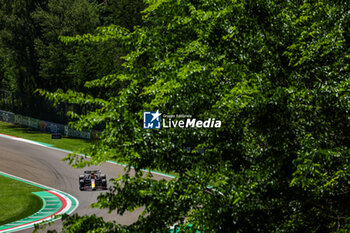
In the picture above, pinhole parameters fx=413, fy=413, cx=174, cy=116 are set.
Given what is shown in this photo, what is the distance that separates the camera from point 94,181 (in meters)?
27.5

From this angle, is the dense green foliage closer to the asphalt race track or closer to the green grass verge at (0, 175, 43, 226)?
the asphalt race track

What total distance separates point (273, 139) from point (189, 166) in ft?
6.04

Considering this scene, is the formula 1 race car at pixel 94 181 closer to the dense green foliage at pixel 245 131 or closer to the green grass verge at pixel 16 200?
the green grass verge at pixel 16 200

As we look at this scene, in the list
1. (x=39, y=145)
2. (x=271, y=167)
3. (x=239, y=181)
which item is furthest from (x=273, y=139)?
(x=39, y=145)

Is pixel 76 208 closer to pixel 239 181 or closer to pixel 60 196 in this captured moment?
pixel 60 196

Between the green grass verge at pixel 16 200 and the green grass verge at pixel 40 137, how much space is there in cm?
1252

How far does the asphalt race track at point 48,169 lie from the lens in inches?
1054

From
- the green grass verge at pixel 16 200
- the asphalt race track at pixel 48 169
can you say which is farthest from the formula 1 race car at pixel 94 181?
the green grass verge at pixel 16 200

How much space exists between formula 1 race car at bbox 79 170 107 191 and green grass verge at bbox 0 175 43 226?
9.59ft

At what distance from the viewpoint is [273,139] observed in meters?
8.52

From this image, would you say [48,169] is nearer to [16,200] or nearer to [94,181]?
[94,181]

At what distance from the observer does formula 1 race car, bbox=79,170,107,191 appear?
2733cm

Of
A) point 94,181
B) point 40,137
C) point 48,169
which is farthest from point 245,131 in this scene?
point 40,137

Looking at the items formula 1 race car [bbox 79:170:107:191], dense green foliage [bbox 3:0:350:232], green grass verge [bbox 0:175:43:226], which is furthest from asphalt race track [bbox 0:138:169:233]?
dense green foliage [bbox 3:0:350:232]
